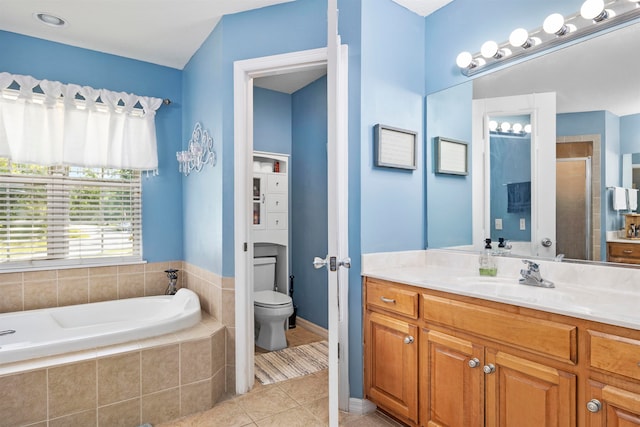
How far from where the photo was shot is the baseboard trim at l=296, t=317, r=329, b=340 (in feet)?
11.4

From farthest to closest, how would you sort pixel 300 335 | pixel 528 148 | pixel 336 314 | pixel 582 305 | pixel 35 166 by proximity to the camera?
pixel 300 335
pixel 35 166
pixel 528 148
pixel 336 314
pixel 582 305

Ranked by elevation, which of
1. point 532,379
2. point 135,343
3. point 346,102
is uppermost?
point 346,102

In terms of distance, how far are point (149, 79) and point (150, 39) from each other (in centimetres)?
47

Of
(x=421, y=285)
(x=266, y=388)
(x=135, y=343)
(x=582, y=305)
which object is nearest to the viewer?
(x=582, y=305)

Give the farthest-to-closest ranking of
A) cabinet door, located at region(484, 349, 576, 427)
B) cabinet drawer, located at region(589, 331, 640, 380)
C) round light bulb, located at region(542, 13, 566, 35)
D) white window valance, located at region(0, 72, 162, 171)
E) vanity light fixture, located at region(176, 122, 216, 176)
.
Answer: vanity light fixture, located at region(176, 122, 216, 176), white window valance, located at region(0, 72, 162, 171), round light bulb, located at region(542, 13, 566, 35), cabinet door, located at region(484, 349, 576, 427), cabinet drawer, located at region(589, 331, 640, 380)

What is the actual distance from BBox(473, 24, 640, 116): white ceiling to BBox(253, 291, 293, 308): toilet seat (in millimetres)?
2292

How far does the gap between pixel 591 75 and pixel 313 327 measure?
294 centimetres

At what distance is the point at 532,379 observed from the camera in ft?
4.44

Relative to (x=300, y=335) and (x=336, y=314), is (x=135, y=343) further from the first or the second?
(x=300, y=335)

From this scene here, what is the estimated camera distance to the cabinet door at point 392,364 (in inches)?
72.1

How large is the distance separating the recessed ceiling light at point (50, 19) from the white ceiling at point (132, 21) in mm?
34

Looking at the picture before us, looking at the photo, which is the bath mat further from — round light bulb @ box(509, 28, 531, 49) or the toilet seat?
round light bulb @ box(509, 28, 531, 49)

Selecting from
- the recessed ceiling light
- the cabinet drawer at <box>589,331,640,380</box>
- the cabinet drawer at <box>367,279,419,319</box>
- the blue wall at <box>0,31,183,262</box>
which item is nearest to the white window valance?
the blue wall at <box>0,31,183,262</box>

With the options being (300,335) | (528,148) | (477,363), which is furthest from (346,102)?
(300,335)
